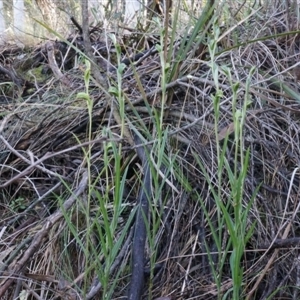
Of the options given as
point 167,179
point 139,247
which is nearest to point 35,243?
point 139,247

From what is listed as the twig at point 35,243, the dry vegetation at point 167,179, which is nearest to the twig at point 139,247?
the dry vegetation at point 167,179

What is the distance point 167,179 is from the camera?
1.33 meters

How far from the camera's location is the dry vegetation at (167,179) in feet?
3.85

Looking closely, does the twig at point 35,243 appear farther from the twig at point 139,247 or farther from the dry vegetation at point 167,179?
the twig at point 139,247

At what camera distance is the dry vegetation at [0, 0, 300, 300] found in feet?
3.85

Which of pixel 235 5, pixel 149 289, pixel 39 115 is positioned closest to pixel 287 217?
pixel 149 289

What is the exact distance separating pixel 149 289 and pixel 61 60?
1357 millimetres

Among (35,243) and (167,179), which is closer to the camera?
(35,243)

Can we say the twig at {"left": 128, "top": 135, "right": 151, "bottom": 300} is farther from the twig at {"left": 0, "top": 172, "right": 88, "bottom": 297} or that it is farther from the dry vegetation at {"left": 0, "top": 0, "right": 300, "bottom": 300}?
the twig at {"left": 0, "top": 172, "right": 88, "bottom": 297}

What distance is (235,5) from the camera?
209 centimetres

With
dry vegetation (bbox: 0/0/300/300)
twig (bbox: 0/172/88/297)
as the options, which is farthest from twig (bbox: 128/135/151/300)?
twig (bbox: 0/172/88/297)

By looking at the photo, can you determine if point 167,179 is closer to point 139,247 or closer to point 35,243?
point 139,247

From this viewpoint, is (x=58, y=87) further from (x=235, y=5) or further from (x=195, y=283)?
(x=195, y=283)

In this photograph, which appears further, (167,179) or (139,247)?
(167,179)
